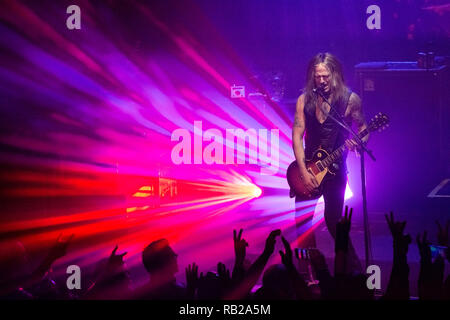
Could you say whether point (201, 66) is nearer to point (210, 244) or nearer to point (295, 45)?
point (295, 45)

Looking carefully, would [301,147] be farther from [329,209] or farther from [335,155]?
[329,209]

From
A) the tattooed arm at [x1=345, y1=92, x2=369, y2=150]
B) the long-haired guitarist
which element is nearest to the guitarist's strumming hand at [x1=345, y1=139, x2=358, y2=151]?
the long-haired guitarist

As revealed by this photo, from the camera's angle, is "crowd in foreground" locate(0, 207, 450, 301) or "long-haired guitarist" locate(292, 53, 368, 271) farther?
"long-haired guitarist" locate(292, 53, 368, 271)

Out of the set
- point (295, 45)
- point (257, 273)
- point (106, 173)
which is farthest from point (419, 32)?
point (257, 273)

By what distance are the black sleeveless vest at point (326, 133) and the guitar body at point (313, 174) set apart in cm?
5

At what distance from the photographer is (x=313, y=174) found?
525 centimetres

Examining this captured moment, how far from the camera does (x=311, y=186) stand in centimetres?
517

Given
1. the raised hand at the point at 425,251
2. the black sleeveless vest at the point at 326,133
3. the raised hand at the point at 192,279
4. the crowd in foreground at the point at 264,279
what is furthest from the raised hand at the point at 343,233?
the black sleeveless vest at the point at 326,133

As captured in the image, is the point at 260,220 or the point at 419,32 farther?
the point at 419,32

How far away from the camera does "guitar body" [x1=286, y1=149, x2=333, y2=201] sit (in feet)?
17.1

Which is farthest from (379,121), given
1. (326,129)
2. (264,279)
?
(264,279)

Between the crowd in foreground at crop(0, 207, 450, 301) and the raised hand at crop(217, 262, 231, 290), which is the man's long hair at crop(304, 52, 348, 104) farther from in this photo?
the raised hand at crop(217, 262, 231, 290)

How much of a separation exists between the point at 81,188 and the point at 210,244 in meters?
1.69

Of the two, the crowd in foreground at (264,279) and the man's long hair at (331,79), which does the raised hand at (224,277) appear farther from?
the man's long hair at (331,79)
